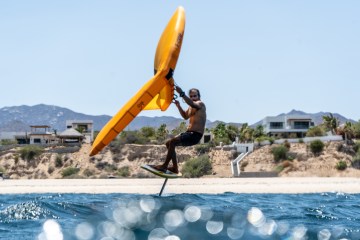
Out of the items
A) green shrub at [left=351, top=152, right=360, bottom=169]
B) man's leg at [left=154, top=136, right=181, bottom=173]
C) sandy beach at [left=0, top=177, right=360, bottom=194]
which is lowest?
green shrub at [left=351, top=152, right=360, bottom=169]

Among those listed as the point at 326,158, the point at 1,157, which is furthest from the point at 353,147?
the point at 1,157

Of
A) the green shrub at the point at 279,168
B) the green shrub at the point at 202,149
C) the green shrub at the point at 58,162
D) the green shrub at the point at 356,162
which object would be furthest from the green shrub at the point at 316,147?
the green shrub at the point at 58,162

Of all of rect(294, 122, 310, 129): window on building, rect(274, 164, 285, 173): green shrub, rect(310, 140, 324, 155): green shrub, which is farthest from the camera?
rect(294, 122, 310, 129): window on building

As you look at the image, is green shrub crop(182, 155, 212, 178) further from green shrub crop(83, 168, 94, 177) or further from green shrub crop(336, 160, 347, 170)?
green shrub crop(336, 160, 347, 170)

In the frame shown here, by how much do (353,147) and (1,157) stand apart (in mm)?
40405

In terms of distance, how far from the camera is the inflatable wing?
11938 mm

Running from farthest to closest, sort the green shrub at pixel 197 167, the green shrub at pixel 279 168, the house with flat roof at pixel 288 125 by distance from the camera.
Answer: the house with flat roof at pixel 288 125 → the green shrub at pixel 279 168 → the green shrub at pixel 197 167

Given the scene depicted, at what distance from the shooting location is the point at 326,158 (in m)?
60.6

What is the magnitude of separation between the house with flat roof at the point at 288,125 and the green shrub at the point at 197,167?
113 feet

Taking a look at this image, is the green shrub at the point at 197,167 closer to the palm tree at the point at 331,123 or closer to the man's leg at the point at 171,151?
the palm tree at the point at 331,123

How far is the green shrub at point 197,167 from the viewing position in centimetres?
5602

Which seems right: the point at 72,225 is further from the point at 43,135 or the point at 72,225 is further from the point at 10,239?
the point at 43,135

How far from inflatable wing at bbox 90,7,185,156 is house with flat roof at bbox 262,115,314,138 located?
81967mm

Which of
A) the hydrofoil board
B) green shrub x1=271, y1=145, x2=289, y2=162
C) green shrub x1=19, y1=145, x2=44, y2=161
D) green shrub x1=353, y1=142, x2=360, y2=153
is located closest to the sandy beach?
the hydrofoil board
